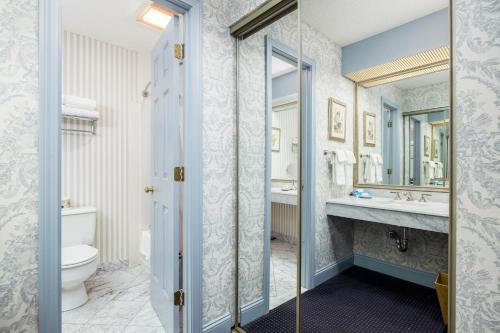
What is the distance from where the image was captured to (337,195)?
1.84 m

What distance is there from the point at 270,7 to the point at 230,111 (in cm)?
67

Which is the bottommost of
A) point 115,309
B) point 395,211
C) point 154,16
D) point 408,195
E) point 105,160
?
point 115,309

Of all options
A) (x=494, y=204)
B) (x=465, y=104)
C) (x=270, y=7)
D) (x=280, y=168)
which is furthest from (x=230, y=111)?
(x=494, y=204)

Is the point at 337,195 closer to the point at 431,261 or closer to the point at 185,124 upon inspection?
the point at 431,261

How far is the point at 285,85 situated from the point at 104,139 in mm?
2130

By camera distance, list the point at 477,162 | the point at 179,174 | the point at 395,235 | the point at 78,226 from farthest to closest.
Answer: the point at 78,226
the point at 395,235
the point at 179,174
the point at 477,162

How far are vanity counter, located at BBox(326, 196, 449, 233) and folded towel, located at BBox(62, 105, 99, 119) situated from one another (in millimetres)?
2397

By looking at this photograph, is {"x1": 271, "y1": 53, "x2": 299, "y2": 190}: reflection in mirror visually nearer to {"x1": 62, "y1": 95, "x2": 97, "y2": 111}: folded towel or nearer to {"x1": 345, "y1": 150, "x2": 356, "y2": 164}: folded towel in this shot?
{"x1": 345, "y1": 150, "x2": 356, "y2": 164}: folded towel

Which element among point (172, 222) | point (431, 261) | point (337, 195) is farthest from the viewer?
point (337, 195)

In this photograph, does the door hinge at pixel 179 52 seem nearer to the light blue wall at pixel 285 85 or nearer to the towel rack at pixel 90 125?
the light blue wall at pixel 285 85

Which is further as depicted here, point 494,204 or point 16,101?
point 16,101

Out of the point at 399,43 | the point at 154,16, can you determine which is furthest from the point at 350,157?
the point at 154,16

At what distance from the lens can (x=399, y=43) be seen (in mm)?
1482

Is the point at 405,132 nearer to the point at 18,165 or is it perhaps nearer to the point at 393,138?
the point at 393,138
